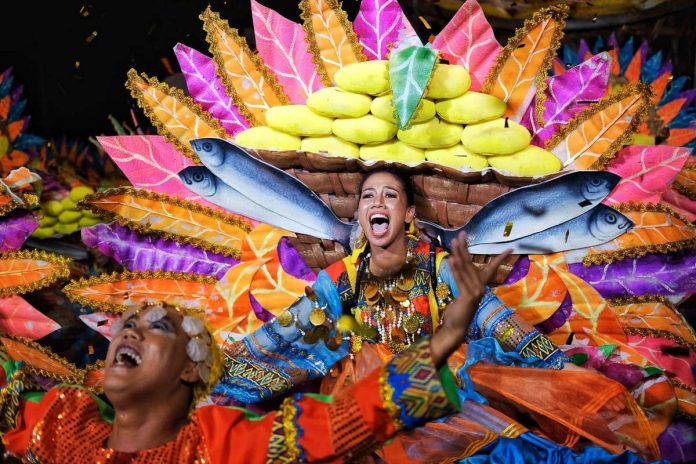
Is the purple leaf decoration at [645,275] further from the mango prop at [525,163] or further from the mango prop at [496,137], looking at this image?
the mango prop at [496,137]

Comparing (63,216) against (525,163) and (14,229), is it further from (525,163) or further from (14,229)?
(525,163)

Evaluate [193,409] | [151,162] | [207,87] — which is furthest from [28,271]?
[193,409]

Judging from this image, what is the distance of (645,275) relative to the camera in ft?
10.6

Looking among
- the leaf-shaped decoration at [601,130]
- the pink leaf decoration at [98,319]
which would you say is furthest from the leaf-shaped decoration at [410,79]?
the pink leaf decoration at [98,319]

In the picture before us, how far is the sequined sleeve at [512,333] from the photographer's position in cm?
276

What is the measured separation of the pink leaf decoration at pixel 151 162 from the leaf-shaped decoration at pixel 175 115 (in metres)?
0.04

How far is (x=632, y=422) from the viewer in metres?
2.62

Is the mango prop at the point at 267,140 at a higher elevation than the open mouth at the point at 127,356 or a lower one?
higher

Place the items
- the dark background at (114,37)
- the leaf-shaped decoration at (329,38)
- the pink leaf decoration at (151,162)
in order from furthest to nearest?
the dark background at (114,37), the pink leaf decoration at (151,162), the leaf-shaped decoration at (329,38)

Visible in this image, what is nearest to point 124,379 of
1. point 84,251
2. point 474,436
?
point 474,436

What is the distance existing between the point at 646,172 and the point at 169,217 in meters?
1.61

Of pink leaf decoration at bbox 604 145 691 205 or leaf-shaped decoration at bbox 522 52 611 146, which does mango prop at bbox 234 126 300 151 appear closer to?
leaf-shaped decoration at bbox 522 52 611 146

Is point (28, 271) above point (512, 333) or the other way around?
the other way around

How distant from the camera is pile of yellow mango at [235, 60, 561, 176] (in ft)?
10.3
